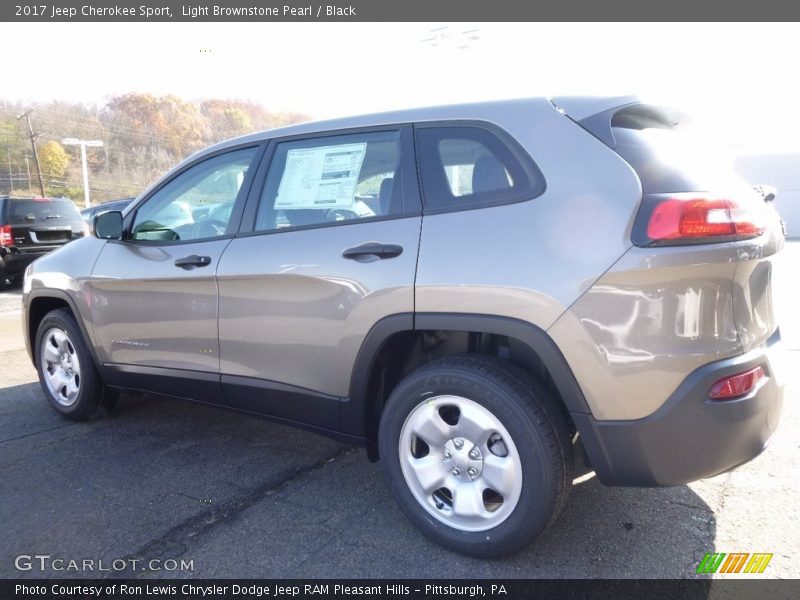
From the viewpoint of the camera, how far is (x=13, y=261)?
10.5 m

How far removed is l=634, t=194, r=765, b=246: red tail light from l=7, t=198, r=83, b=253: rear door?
1115 centimetres

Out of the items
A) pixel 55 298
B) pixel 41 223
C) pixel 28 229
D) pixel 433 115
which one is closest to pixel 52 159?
pixel 41 223

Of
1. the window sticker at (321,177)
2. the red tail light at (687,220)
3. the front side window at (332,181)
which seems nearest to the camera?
the red tail light at (687,220)

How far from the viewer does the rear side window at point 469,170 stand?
2379 mm

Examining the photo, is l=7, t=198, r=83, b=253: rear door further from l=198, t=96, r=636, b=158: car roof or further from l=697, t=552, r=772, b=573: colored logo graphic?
l=697, t=552, r=772, b=573: colored logo graphic

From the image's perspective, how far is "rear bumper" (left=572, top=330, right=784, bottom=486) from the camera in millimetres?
2094

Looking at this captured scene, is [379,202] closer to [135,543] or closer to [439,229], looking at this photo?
[439,229]

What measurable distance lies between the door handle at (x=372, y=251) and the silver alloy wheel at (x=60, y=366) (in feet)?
7.93

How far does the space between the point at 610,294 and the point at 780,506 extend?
1.57 metres

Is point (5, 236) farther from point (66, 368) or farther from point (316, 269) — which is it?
point (316, 269)

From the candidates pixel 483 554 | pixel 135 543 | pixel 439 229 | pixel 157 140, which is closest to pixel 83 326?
pixel 135 543

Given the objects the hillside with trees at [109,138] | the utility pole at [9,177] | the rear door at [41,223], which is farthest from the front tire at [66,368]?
the utility pole at [9,177]

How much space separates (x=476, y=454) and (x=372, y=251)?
92 cm

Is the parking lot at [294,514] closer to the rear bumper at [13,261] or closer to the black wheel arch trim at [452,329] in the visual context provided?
the black wheel arch trim at [452,329]
